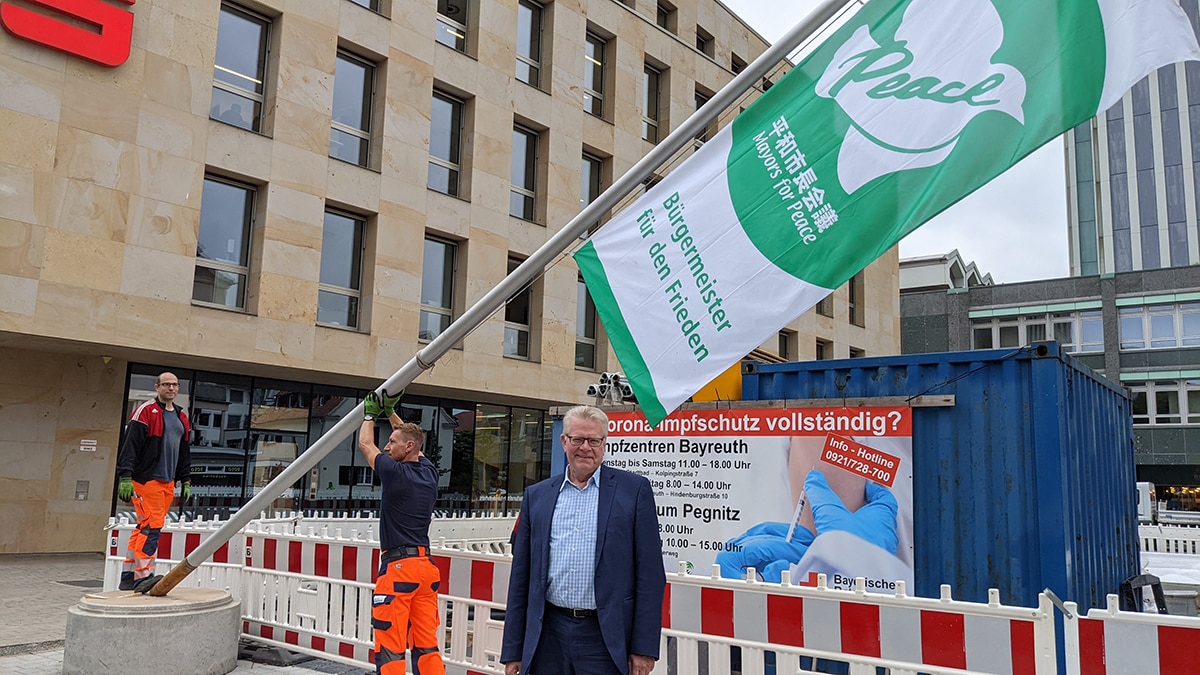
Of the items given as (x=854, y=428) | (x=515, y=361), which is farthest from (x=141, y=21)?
(x=854, y=428)

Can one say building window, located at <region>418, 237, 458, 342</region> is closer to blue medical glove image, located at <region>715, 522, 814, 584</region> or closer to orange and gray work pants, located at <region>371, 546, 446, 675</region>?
blue medical glove image, located at <region>715, 522, 814, 584</region>

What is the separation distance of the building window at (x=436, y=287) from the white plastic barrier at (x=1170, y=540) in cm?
1592

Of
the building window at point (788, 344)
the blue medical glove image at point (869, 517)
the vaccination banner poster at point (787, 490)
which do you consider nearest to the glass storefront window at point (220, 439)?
the vaccination banner poster at point (787, 490)

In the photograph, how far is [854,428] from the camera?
25.8 feet

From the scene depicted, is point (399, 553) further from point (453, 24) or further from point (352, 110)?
point (453, 24)

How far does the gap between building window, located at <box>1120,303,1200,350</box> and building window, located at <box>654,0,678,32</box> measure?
31.2m

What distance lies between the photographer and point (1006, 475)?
23.6 feet

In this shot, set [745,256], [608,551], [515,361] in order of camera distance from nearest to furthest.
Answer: [608,551] < [745,256] < [515,361]

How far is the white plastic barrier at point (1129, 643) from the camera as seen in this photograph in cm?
406

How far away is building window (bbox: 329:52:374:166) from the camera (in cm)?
1903

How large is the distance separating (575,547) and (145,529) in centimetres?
545

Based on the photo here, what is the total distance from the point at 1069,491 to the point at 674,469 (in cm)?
344

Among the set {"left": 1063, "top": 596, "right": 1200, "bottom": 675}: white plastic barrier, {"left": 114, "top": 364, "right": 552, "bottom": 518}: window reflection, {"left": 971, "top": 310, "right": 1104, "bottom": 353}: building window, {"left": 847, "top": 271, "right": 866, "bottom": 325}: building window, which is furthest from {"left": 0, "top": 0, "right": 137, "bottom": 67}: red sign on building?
{"left": 971, "top": 310, "right": 1104, "bottom": 353}: building window

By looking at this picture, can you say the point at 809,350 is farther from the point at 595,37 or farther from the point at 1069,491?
the point at 1069,491
